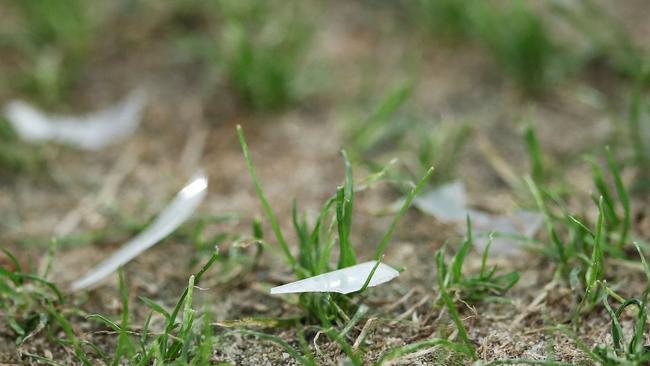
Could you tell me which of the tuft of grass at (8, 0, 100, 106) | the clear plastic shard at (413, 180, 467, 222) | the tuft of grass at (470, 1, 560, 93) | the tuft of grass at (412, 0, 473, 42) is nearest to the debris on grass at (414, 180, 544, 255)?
the clear plastic shard at (413, 180, 467, 222)

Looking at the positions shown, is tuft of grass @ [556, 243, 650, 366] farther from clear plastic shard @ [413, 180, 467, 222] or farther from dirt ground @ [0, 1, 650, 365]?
clear plastic shard @ [413, 180, 467, 222]

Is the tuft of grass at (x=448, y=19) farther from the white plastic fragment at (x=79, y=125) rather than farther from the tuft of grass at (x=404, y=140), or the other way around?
the white plastic fragment at (x=79, y=125)

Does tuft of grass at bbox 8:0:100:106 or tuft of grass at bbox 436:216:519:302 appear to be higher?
tuft of grass at bbox 8:0:100:106

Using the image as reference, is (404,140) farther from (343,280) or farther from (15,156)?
(15,156)

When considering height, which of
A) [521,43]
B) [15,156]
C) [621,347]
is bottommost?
[621,347]

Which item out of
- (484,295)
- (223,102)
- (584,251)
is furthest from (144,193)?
(584,251)

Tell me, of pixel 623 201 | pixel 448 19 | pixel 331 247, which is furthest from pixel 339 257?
pixel 448 19

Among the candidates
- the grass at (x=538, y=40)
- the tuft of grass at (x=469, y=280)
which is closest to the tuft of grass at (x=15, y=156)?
the tuft of grass at (x=469, y=280)
